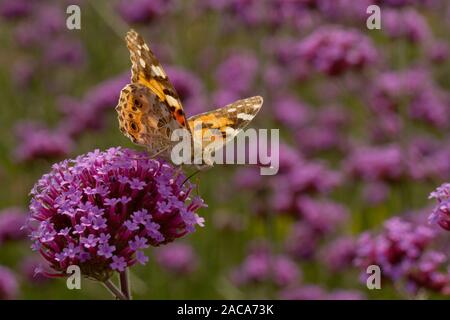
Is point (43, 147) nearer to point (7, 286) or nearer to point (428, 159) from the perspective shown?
point (7, 286)

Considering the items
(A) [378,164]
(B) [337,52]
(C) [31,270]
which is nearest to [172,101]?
(B) [337,52]

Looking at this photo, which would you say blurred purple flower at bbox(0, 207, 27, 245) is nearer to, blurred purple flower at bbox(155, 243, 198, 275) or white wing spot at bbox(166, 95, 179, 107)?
blurred purple flower at bbox(155, 243, 198, 275)

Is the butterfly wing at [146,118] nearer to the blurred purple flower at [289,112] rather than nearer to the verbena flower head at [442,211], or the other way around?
the verbena flower head at [442,211]

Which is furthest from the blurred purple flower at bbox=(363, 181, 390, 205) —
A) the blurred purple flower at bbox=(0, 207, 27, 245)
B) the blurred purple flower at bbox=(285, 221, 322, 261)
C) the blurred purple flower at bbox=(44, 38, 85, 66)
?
the blurred purple flower at bbox=(44, 38, 85, 66)

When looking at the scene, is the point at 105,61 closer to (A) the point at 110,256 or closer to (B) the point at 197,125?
(B) the point at 197,125

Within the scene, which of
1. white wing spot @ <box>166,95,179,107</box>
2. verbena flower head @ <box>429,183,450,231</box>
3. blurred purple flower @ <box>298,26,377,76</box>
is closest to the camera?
verbena flower head @ <box>429,183,450,231</box>

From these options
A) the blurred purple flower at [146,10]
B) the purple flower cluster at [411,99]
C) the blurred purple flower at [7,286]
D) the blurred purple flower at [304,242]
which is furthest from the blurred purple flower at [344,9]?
the blurred purple flower at [7,286]

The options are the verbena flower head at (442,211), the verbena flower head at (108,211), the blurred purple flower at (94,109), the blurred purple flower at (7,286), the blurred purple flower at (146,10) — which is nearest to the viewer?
the verbena flower head at (108,211)
